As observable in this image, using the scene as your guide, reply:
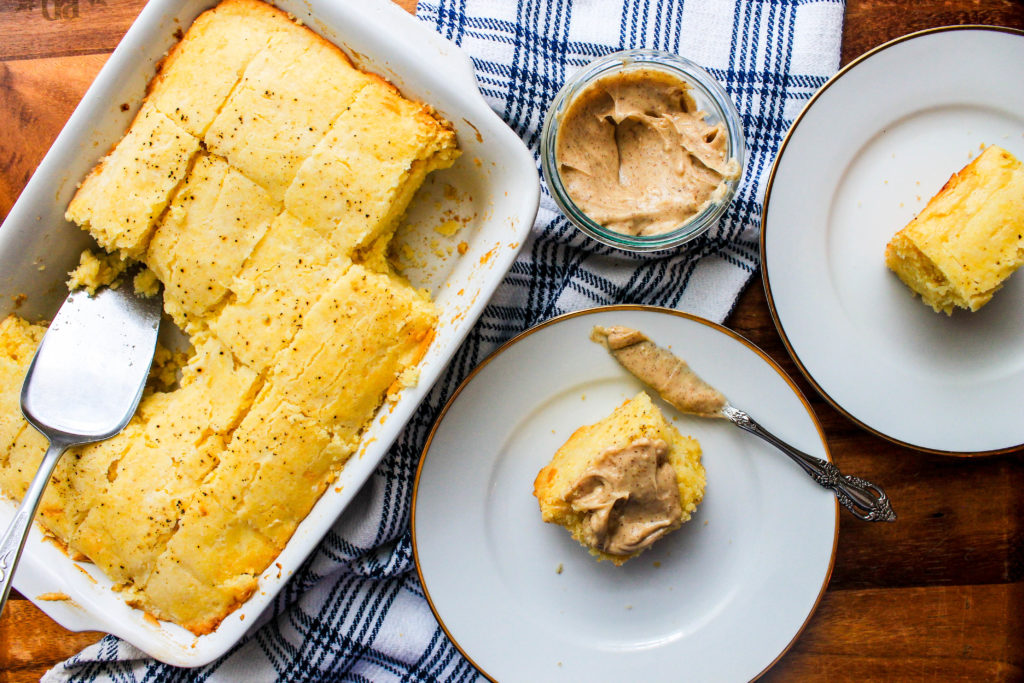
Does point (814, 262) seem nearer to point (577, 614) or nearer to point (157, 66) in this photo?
point (577, 614)

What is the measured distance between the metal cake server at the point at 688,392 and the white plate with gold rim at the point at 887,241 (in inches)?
8.2

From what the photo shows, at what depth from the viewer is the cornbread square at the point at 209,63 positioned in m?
1.86

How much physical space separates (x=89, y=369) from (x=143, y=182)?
608 millimetres

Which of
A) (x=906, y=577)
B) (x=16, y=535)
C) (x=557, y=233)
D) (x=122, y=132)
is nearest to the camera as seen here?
(x=16, y=535)

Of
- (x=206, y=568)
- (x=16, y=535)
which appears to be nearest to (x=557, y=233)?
(x=206, y=568)

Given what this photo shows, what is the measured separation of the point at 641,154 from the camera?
2061 mm

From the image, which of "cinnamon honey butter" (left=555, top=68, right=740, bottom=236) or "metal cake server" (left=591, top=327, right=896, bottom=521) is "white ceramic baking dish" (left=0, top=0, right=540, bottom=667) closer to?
"cinnamon honey butter" (left=555, top=68, right=740, bottom=236)

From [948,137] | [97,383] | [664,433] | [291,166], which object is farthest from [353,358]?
[948,137]

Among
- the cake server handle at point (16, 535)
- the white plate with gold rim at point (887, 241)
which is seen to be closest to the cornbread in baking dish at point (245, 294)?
the cake server handle at point (16, 535)

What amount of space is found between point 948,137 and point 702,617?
183cm

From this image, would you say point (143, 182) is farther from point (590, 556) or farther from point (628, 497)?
point (590, 556)

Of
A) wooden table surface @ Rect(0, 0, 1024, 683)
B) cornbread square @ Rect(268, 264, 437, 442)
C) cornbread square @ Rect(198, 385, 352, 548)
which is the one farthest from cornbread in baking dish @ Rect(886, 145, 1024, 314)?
cornbread square @ Rect(198, 385, 352, 548)

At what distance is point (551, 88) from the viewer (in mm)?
2195

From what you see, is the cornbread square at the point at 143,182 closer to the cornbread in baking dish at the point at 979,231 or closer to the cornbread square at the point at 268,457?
the cornbread square at the point at 268,457
